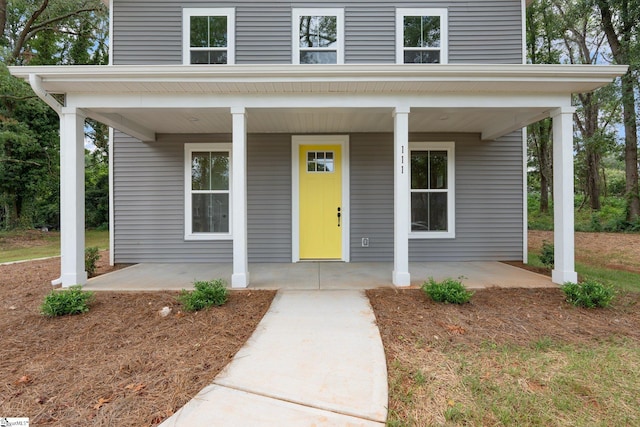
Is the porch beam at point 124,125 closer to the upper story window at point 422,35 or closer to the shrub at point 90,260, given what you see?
the shrub at point 90,260

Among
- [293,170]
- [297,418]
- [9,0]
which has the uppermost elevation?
[9,0]

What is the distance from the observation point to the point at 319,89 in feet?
13.4

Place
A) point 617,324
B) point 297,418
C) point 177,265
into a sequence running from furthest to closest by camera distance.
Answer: point 177,265
point 617,324
point 297,418

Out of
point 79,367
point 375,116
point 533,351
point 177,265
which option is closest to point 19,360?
point 79,367

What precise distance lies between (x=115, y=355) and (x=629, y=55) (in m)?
14.5

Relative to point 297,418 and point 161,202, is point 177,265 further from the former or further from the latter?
point 297,418

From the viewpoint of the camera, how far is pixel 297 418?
5.77ft

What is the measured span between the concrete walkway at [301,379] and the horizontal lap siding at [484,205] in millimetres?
3476

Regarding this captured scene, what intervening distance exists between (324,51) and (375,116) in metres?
2.13

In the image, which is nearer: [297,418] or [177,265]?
[297,418]

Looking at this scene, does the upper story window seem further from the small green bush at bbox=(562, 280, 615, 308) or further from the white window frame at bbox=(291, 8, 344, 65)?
the small green bush at bbox=(562, 280, 615, 308)

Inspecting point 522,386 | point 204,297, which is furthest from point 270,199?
point 522,386

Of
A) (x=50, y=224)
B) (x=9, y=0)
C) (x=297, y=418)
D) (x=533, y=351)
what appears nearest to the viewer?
(x=297, y=418)

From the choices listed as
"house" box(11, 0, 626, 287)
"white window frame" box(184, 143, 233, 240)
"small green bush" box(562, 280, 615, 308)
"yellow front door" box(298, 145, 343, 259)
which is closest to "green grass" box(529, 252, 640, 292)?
"house" box(11, 0, 626, 287)
